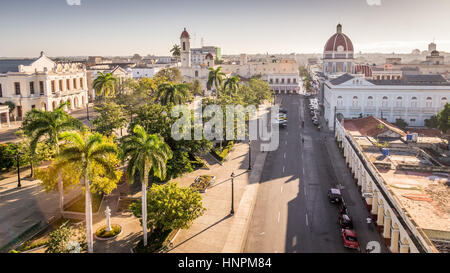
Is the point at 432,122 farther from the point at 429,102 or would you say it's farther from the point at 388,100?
the point at 388,100

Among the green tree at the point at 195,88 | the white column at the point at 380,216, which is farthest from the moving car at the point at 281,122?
the white column at the point at 380,216

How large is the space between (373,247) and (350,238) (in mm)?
1845

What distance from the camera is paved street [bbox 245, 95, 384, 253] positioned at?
26719 millimetres

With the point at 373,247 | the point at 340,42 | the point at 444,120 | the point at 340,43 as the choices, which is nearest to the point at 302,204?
the point at 373,247

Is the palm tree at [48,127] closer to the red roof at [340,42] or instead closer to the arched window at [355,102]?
the arched window at [355,102]

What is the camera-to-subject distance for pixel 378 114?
70.8 meters

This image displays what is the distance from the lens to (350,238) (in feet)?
86.0

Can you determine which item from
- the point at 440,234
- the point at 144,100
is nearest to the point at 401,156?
the point at 440,234

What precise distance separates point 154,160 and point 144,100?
161 feet

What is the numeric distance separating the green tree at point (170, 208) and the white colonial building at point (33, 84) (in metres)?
52.3

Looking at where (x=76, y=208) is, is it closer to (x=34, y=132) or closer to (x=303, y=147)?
(x=34, y=132)

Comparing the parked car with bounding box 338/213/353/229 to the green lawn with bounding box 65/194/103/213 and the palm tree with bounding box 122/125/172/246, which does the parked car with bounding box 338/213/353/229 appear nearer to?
the palm tree with bounding box 122/125/172/246

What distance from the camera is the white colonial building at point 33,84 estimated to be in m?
64.2
